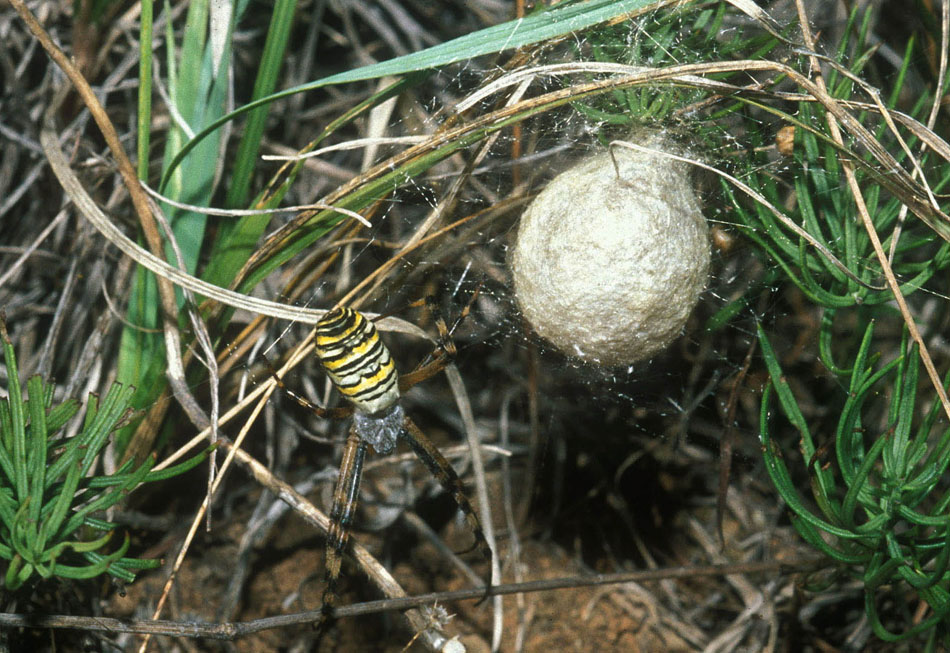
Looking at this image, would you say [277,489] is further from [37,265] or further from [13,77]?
[13,77]

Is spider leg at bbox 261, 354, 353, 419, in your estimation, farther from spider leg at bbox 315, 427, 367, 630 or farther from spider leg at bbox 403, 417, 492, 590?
spider leg at bbox 403, 417, 492, 590

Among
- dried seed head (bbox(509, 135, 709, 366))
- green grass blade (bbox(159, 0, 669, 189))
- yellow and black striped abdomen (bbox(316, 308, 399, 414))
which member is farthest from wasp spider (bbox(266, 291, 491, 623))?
green grass blade (bbox(159, 0, 669, 189))

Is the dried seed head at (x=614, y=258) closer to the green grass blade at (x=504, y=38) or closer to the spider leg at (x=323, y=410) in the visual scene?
the green grass blade at (x=504, y=38)

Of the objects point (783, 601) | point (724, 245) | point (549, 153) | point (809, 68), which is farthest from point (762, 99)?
point (783, 601)

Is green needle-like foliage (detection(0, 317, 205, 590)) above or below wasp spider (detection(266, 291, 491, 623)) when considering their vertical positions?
above

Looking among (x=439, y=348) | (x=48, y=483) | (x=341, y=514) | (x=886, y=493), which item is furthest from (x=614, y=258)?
(x=48, y=483)

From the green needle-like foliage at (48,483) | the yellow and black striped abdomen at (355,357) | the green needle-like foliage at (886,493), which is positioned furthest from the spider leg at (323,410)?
the green needle-like foliage at (886,493)
